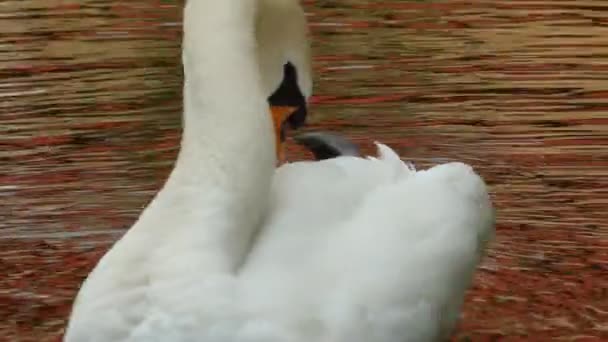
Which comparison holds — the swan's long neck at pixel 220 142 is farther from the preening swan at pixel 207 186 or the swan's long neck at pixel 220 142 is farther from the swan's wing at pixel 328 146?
the swan's wing at pixel 328 146

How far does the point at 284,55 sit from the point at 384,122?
99.7 inches

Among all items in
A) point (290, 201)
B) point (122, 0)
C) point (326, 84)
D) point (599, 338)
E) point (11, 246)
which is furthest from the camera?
point (122, 0)

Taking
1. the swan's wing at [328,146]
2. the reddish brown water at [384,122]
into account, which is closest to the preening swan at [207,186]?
the swan's wing at [328,146]

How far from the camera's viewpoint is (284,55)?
3574 mm

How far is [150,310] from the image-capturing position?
2.95m

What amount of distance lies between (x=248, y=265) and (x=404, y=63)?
13.7 feet

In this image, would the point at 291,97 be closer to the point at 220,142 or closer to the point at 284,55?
the point at 284,55

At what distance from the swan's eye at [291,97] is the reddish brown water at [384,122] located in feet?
2.46

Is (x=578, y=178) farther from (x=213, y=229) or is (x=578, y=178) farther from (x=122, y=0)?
(x=122, y=0)

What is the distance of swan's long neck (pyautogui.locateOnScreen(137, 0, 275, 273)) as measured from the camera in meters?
3.15

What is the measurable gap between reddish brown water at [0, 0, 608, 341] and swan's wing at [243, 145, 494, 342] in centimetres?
48

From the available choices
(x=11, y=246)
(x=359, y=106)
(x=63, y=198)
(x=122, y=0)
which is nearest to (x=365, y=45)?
(x=359, y=106)

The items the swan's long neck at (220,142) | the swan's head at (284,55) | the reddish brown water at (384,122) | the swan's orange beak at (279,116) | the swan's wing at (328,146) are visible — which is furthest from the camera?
the reddish brown water at (384,122)

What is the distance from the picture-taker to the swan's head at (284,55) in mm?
3502
